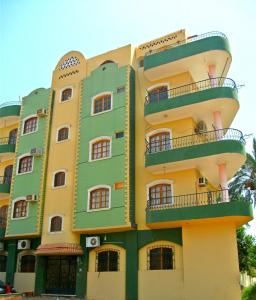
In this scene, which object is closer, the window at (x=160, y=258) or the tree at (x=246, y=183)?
the window at (x=160, y=258)

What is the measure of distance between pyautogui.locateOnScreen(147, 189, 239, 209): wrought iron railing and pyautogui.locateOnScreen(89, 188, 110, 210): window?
257 cm

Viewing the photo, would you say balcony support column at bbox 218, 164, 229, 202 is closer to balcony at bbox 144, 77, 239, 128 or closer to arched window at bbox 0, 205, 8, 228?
balcony at bbox 144, 77, 239, 128

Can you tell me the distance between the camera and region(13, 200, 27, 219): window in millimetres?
23731

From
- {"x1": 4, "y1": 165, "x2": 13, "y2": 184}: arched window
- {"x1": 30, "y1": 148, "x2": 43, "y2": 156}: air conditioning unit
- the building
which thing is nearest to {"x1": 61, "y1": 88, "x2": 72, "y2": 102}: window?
the building

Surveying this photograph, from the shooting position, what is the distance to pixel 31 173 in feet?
79.9

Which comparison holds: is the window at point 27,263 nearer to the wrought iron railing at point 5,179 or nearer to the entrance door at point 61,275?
the entrance door at point 61,275

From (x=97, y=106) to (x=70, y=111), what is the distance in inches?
93.0

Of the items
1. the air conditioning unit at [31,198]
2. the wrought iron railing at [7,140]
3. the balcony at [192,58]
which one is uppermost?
the balcony at [192,58]

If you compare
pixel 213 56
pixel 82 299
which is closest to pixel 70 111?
pixel 213 56

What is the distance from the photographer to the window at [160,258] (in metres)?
18.5

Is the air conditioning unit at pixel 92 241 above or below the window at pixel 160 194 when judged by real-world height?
below

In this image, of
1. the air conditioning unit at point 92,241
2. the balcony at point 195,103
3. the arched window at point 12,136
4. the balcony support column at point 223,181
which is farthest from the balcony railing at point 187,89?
the arched window at point 12,136

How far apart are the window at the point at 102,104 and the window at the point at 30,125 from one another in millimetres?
5392

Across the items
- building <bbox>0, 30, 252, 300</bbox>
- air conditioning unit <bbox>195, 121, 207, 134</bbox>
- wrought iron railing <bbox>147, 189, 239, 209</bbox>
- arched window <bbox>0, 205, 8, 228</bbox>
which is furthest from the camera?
arched window <bbox>0, 205, 8, 228</bbox>
